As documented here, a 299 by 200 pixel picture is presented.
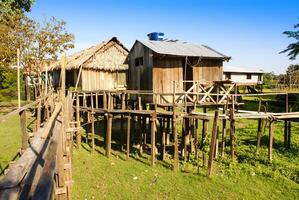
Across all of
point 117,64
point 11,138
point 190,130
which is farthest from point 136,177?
point 117,64

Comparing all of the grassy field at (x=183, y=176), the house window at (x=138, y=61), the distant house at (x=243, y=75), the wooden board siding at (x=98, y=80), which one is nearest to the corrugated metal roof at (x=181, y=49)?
the house window at (x=138, y=61)

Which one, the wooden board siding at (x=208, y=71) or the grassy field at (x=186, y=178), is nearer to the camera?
the grassy field at (x=186, y=178)

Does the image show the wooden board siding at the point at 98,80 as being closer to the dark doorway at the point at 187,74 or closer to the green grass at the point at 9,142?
the green grass at the point at 9,142

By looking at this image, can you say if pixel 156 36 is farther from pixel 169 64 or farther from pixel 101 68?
pixel 101 68

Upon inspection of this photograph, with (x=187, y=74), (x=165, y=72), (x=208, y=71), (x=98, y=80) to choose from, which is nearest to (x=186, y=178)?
(x=165, y=72)

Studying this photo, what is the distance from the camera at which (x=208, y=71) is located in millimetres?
17188

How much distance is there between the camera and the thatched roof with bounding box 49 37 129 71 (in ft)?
80.0

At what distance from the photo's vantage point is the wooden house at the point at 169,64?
15536mm

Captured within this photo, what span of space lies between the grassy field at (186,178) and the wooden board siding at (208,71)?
5109mm

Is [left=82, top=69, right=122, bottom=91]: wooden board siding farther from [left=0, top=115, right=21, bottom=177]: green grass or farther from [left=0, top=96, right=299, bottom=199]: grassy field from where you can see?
[left=0, top=96, right=299, bottom=199]: grassy field

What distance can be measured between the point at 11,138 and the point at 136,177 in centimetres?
936

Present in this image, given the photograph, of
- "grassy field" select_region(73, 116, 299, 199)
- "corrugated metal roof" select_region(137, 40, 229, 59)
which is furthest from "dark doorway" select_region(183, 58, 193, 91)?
"grassy field" select_region(73, 116, 299, 199)

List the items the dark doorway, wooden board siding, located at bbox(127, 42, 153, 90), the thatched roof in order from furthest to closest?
1. the thatched roof
2. the dark doorway
3. wooden board siding, located at bbox(127, 42, 153, 90)

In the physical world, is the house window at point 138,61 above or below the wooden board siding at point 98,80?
above
